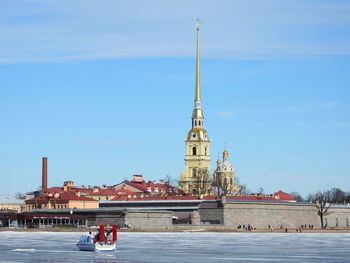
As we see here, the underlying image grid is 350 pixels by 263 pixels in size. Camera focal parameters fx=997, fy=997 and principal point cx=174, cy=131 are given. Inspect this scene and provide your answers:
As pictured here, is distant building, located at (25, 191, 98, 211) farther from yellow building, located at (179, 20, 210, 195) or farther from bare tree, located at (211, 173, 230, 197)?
yellow building, located at (179, 20, 210, 195)

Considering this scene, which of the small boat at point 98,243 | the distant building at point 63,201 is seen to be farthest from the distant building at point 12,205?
the small boat at point 98,243

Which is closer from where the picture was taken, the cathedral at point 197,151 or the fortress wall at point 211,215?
the fortress wall at point 211,215

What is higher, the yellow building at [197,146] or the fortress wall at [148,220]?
the yellow building at [197,146]

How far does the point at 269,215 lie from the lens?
13612cm

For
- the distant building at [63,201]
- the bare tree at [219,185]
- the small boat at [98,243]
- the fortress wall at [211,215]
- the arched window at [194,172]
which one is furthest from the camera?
the arched window at [194,172]

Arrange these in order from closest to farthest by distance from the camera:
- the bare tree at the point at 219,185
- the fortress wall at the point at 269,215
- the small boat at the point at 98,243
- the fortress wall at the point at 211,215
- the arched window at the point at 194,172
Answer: the small boat at the point at 98,243, the fortress wall at the point at 211,215, the fortress wall at the point at 269,215, the bare tree at the point at 219,185, the arched window at the point at 194,172

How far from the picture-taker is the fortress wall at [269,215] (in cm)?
12975

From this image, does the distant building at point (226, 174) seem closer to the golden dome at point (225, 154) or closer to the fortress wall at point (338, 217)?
the golden dome at point (225, 154)

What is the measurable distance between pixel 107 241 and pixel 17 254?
8.54m

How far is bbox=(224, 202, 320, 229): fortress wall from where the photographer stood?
130 metres

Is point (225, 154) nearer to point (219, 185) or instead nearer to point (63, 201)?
point (219, 185)

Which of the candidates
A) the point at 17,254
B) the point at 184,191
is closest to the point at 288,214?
the point at 184,191

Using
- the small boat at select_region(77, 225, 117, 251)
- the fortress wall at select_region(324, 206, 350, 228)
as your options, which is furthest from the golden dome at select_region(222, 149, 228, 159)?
the small boat at select_region(77, 225, 117, 251)

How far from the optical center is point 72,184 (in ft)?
593
